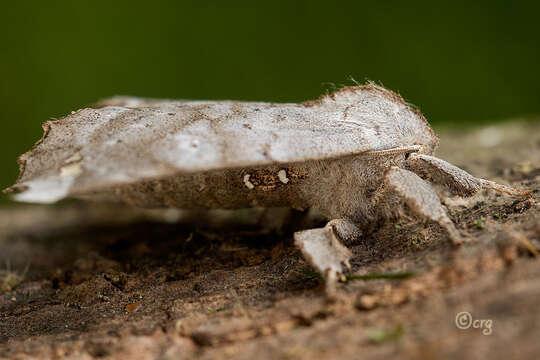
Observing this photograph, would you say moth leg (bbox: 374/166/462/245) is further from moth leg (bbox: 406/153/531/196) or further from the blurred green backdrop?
the blurred green backdrop

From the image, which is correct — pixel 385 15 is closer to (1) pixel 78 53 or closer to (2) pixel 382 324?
(1) pixel 78 53

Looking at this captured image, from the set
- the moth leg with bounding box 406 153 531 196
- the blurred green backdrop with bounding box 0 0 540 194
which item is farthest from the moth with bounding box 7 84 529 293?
the blurred green backdrop with bounding box 0 0 540 194

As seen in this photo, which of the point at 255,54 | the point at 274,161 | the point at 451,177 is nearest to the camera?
the point at 274,161

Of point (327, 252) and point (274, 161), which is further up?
point (274, 161)

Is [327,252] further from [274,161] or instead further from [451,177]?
[451,177]

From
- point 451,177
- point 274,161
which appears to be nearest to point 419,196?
point 451,177

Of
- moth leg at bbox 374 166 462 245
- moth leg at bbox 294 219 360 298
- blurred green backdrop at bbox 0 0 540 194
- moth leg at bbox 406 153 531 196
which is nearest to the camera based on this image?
moth leg at bbox 294 219 360 298

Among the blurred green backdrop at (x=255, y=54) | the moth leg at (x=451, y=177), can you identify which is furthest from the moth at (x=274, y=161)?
the blurred green backdrop at (x=255, y=54)
